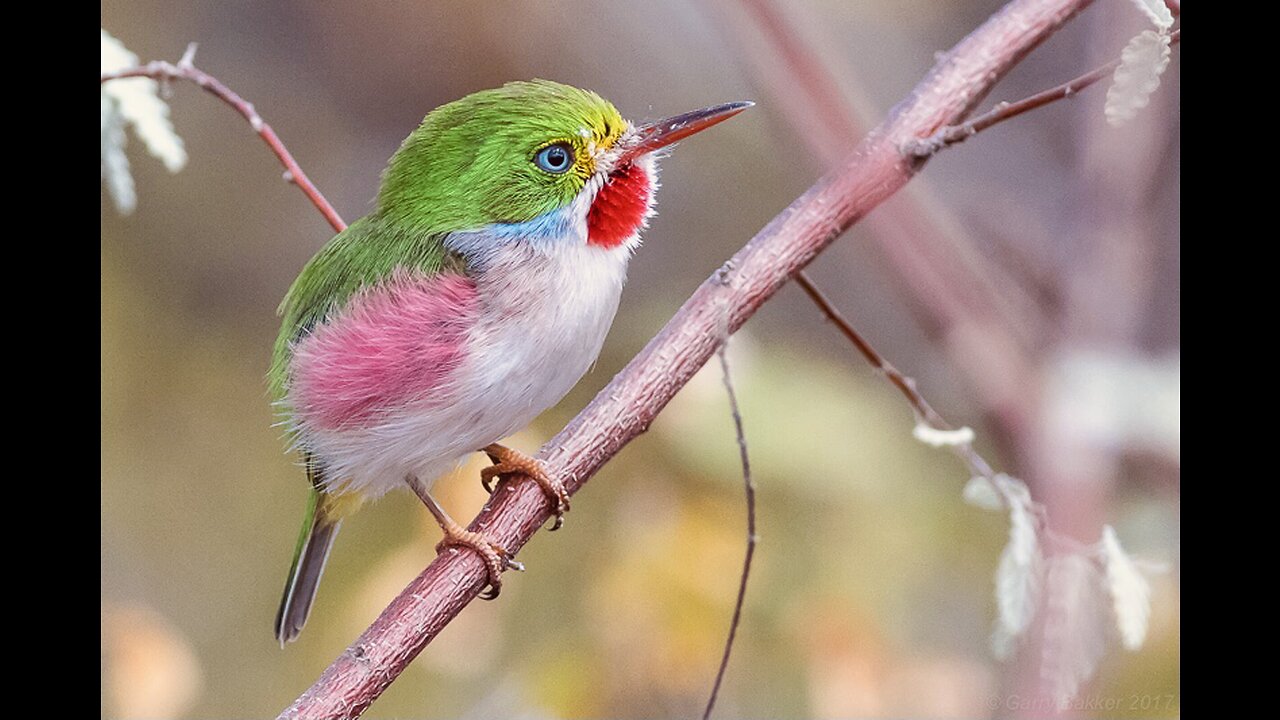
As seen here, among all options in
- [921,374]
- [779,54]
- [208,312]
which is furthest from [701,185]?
[208,312]

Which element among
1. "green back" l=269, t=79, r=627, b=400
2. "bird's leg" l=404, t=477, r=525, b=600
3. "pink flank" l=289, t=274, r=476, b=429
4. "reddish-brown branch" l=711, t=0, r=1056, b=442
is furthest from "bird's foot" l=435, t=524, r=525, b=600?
"reddish-brown branch" l=711, t=0, r=1056, b=442

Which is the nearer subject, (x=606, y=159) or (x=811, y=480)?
(x=606, y=159)

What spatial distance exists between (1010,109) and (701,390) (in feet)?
2.32

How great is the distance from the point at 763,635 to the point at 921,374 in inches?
21.0

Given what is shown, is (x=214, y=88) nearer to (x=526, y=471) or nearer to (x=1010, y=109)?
(x=526, y=471)

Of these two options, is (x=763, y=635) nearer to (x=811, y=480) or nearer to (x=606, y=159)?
(x=811, y=480)

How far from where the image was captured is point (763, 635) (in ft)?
5.97

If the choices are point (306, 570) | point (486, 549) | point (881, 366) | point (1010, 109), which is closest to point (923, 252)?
point (881, 366)

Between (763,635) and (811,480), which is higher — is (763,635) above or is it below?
below

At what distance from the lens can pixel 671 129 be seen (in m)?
1.15

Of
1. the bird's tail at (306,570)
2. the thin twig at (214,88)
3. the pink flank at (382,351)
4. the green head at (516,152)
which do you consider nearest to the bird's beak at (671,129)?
the green head at (516,152)
